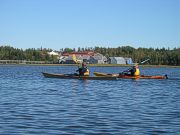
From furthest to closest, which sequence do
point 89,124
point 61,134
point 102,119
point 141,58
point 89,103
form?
point 141,58 → point 89,103 → point 102,119 → point 89,124 → point 61,134

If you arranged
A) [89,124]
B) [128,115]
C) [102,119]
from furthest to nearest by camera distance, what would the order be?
1. [128,115]
2. [102,119]
3. [89,124]

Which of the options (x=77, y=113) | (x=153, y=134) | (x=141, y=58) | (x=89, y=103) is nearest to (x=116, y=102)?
(x=89, y=103)

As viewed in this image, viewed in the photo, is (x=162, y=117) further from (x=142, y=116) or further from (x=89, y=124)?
(x=89, y=124)

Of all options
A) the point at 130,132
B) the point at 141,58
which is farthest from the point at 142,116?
the point at 141,58

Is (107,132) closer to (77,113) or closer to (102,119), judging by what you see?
(102,119)

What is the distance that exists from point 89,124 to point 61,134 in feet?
7.00

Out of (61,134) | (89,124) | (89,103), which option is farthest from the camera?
(89,103)

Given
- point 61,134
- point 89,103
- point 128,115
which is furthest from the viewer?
point 89,103

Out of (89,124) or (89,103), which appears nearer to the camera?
(89,124)

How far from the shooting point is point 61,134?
1555 cm

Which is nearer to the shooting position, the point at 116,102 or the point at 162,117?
the point at 162,117

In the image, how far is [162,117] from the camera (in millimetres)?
19438

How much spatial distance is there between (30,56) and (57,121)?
155711mm

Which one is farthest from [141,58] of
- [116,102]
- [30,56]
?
[116,102]
